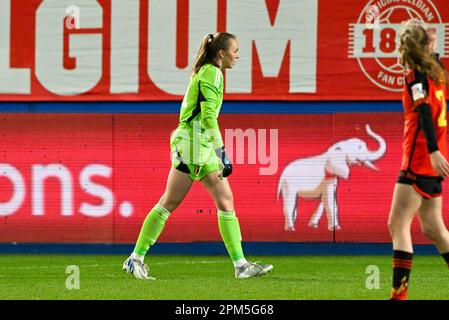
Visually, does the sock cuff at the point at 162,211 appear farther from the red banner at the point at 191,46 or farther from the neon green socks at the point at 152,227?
the red banner at the point at 191,46

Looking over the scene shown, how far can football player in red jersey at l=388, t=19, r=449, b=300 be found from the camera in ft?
23.9

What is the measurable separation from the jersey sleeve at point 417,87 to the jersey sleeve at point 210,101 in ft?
8.70

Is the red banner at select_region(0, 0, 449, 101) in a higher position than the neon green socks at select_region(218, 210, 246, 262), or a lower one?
higher

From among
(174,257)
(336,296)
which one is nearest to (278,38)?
(174,257)

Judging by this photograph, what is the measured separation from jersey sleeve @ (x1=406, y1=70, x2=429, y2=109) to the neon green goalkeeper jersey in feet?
8.70

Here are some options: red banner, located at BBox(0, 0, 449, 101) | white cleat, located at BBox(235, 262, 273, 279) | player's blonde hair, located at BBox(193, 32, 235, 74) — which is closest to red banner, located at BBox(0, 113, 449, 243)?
red banner, located at BBox(0, 0, 449, 101)

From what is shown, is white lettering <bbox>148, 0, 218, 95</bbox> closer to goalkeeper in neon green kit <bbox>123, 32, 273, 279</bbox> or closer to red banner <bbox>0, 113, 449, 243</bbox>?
red banner <bbox>0, 113, 449, 243</bbox>

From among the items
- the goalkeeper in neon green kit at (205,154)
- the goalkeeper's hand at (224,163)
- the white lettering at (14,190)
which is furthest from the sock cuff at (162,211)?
the white lettering at (14,190)

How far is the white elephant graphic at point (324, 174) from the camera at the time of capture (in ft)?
44.3

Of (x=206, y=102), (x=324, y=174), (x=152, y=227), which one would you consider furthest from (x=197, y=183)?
(x=206, y=102)

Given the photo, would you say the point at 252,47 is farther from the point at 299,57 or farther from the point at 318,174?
the point at 318,174

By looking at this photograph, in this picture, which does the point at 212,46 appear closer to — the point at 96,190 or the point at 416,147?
the point at 416,147

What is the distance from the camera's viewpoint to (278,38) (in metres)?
13.9

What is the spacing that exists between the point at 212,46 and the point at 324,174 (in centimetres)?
413
